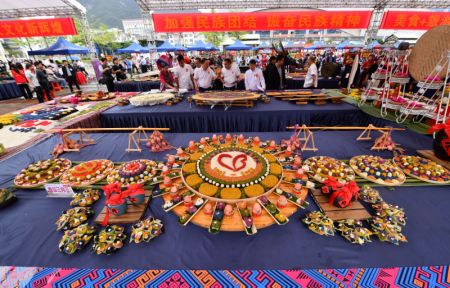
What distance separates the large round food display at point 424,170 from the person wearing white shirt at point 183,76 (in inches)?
168

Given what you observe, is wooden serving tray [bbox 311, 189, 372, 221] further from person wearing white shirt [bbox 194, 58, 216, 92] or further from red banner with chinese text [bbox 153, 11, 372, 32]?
red banner with chinese text [bbox 153, 11, 372, 32]

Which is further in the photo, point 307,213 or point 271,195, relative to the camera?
point 271,195

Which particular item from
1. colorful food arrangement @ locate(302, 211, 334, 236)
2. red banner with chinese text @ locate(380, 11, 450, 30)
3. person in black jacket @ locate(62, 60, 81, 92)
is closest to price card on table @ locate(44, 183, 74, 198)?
colorful food arrangement @ locate(302, 211, 334, 236)

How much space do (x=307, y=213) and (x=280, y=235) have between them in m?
0.27

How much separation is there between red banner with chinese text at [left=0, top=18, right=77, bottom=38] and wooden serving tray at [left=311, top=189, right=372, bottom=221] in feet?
39.0

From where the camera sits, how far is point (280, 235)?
117 centimetres

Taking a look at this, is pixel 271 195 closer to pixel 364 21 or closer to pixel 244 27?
pixel 244 27

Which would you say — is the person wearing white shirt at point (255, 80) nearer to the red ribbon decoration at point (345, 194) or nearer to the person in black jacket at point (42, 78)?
the red ribbon decoration at point (345, 194)

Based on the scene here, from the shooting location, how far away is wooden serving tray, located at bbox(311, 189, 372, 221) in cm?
124

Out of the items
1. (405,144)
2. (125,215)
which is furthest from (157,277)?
(405,144)

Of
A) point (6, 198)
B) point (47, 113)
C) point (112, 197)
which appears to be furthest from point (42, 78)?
point (112, 197)

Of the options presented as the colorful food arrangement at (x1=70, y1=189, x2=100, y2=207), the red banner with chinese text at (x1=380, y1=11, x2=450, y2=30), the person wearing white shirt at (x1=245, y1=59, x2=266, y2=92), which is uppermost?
the red banner with chinese text at (x1=380, y1=11, x2=450, y2=30)

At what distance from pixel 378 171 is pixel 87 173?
8.15 feet

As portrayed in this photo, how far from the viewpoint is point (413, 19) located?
321 inches
